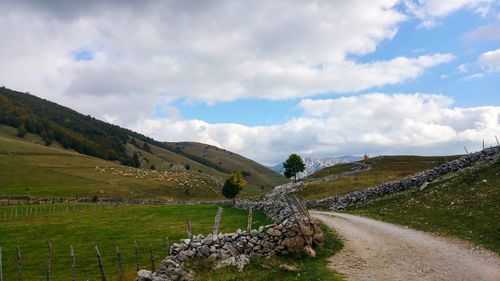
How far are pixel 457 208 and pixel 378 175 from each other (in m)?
59.1

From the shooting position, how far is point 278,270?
19.9 metres

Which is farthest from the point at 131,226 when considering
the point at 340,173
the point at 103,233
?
the point at 340,173

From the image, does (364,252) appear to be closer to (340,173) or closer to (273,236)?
(273,236)

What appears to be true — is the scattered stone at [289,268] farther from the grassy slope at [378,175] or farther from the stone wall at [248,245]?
the grassy slope at [378,175]

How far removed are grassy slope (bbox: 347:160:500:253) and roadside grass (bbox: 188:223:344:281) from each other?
9322 millimetres

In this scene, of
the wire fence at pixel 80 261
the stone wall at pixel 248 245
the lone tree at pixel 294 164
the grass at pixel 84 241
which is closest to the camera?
the stone wall at pixel 248 245

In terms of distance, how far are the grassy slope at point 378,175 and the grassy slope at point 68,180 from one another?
71.4 metres

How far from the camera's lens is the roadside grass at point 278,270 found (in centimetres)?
1867

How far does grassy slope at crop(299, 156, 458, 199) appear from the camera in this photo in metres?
76.4

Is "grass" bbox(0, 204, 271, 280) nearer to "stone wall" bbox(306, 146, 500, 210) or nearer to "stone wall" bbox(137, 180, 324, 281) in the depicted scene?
"stone wall" bbox(137, 180, 324, 281)

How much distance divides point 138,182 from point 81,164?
3860 cm

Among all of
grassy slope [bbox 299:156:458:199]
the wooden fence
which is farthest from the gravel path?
grassy slope [bbox 299:156:458:199]

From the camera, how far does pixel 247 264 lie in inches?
853

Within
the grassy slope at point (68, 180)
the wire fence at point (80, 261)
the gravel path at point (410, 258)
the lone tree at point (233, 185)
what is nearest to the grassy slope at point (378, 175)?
the lone tree at point (233, 185)
